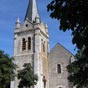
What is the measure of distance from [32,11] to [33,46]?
907 cm

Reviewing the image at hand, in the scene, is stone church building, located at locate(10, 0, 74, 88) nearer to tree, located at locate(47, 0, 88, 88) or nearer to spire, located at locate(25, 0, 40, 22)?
spire, located at locate(25, 0, 40, 22)

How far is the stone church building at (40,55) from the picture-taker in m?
45.0

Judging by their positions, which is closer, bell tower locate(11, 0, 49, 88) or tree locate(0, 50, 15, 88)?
tree locate(0, 50, 15, 88)

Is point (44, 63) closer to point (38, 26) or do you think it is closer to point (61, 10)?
point (38, 26)

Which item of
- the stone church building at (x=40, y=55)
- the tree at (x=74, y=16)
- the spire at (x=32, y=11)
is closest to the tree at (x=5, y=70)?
the stone church building at (x=40, y=55)

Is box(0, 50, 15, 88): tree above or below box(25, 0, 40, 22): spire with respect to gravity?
below

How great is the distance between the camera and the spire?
51.9 metres

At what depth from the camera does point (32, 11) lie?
2069 inches

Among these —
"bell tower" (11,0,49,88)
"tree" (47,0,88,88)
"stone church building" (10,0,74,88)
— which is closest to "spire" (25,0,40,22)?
"bell tower" (11,0,49,88)

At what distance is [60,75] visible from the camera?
45281 mm

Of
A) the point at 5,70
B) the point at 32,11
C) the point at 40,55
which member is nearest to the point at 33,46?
the point at 40,55

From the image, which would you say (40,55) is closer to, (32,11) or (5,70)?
(32,11)

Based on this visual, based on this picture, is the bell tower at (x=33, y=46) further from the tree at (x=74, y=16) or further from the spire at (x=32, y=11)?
the tree at (x=74, y=16)

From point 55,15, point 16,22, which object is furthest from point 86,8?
point 16,22
